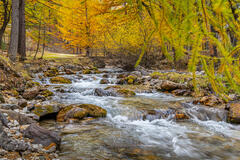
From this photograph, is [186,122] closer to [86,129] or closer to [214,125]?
[214,125]

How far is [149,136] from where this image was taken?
426cm

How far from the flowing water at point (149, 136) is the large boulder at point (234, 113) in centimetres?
19

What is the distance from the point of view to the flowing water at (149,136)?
3262mm

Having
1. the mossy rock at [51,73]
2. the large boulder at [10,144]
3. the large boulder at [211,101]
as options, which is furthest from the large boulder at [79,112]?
the mossy rock at [51,73]

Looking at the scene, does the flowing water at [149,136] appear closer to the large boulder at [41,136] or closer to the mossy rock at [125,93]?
the large boulder at [41,136]

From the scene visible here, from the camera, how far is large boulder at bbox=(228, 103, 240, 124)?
5.07 metres

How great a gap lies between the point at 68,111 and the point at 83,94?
314 centimetres

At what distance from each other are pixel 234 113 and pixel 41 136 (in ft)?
17.4

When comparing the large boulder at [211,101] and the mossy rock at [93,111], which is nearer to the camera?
the mossy rock at [93,111]

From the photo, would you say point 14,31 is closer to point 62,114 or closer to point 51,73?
point 51,73

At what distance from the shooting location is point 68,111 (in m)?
4.98

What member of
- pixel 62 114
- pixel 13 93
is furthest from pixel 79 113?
pixel 13 93

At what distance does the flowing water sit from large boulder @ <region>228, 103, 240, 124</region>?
0.63ft

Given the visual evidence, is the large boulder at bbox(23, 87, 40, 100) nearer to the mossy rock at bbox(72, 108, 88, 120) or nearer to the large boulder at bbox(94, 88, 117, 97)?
the mossy rock at bbox(72, 108, 88, 120)
